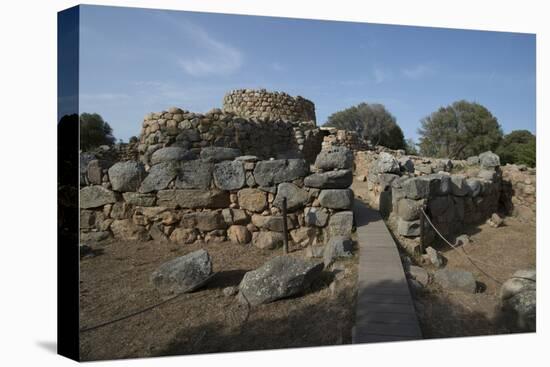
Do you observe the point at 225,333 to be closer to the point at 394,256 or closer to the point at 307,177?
the point at 394,256

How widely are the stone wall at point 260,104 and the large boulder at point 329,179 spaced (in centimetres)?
913

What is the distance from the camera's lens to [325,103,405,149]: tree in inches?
1120

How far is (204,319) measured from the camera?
417cm

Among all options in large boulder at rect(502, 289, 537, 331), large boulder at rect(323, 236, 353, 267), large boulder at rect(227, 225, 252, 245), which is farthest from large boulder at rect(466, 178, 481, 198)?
large boulder at rect(227, 225, 252, 245)

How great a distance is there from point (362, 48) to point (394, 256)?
318 cm

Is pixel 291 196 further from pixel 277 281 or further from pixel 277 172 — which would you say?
pixel 277 281

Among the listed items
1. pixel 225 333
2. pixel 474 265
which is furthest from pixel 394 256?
pixel 225 333

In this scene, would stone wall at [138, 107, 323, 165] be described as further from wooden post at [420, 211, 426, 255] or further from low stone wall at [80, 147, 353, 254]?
wooden post at [420, 211, 426, 255]

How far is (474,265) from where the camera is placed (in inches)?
242

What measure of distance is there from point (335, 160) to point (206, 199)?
254cm

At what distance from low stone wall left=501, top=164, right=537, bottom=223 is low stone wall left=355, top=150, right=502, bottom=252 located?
278 millimetres

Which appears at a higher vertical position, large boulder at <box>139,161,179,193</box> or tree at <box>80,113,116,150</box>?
tree at <box>80,113,116,150</box>

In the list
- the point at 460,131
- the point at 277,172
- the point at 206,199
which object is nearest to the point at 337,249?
the point at 277,172

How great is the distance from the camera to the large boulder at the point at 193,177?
21.8 feet
